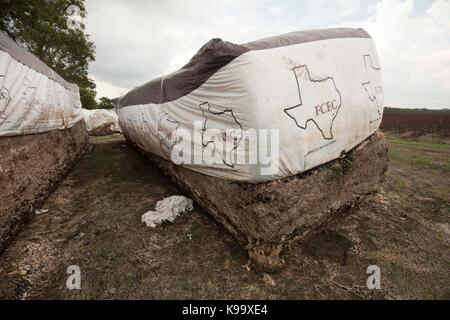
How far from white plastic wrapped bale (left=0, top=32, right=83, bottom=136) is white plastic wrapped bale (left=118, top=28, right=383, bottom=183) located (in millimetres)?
1929

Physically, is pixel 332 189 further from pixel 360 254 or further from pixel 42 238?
pixel 42 238

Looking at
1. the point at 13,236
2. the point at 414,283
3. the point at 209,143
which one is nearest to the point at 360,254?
the point at 414,283

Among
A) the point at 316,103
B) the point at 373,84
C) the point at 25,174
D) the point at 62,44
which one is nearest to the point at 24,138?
the point at 25,174

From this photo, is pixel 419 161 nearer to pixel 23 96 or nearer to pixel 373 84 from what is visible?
pixel 373 84

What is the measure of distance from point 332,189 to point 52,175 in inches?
176

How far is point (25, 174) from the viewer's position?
3551 millimetres

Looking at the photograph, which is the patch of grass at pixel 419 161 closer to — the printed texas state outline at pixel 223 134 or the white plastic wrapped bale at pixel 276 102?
the white plastic wrapped bale at pixel 276 102

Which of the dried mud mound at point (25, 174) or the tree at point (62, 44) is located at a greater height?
the tree at point (62, 44)

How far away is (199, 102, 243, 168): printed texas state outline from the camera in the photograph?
263 cm

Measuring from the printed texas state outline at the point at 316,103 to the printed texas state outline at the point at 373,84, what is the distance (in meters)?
0.83

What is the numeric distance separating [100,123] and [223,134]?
9.83 meters

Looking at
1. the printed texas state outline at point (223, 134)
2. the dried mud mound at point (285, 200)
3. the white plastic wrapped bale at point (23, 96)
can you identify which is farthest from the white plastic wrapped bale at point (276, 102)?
the white plastic wrapped bale at point (23, 96)

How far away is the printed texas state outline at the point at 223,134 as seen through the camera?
2633 millimetres

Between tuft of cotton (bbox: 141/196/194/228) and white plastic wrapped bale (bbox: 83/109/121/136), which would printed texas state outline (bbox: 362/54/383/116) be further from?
white plastic wrapped bale (bbox: 83/109/121/136)
